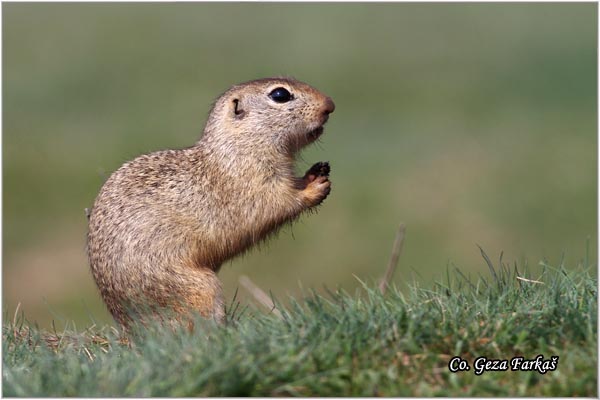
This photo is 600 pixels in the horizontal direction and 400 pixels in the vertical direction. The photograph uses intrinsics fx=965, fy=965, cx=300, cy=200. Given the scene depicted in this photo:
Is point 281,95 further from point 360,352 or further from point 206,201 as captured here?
point 360,352

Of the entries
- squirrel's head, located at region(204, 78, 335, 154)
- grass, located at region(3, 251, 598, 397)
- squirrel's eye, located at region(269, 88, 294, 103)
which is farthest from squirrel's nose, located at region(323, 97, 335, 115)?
grass, located at region(3, 251, 598, 397)

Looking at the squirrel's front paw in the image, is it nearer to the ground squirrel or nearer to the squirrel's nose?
the ground squirrel

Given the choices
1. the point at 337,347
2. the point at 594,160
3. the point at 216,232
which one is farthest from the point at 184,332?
the point at 594,160

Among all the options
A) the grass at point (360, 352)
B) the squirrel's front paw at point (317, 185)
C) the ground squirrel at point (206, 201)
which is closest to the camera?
the grass at point (360, 352)

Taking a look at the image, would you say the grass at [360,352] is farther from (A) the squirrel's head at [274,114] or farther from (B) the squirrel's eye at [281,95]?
(B) the squirrel's eye at [281,95]

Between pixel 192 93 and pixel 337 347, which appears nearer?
pixel 337 347

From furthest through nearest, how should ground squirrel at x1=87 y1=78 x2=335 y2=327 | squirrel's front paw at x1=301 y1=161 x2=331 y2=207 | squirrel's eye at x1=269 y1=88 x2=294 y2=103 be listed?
squirrel's eye at x1=269 y1=88 x2=294 y2=103, squirrel's front paw at x1=301 y1=161 x2=331 y2=207, ground squirrel at x1=87 y1=78 x2=335 y2=327

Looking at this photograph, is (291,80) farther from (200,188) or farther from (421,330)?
(421,330)

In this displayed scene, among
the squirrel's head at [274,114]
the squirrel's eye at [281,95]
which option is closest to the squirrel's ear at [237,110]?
the squirrel's head at [274,114]
